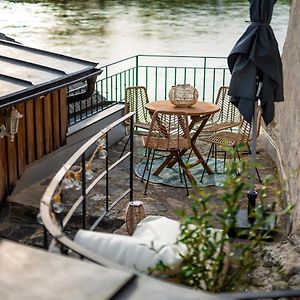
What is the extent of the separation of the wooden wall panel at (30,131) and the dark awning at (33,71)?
0.36 m

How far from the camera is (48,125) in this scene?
6.98 meters

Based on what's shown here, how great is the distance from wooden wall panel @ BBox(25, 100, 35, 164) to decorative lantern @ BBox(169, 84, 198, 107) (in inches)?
64.7

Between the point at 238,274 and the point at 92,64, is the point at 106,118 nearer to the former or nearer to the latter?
the point at 92,64

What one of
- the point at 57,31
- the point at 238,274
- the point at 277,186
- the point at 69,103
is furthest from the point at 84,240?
the point at 57,31

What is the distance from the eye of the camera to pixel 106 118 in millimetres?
8367

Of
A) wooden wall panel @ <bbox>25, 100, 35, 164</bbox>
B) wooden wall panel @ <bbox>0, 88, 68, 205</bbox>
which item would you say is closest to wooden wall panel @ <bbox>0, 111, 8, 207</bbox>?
wooden wall panel @ <bbox>0, 88, 68, 205</bbox>

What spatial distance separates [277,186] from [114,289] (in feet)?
17.6

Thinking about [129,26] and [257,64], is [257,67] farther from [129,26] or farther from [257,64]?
[129,26]

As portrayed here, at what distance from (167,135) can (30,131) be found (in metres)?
1.45

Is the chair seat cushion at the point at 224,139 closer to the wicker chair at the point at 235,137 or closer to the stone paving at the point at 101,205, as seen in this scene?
the wicker chair at the point at 235,137

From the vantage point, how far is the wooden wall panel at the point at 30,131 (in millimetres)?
6555

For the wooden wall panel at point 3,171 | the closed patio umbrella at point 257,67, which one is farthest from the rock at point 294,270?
the wooden wall panel at point 3,171

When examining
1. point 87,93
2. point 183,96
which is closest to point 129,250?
point 183,96

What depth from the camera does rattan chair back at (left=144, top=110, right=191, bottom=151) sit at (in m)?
6.70
